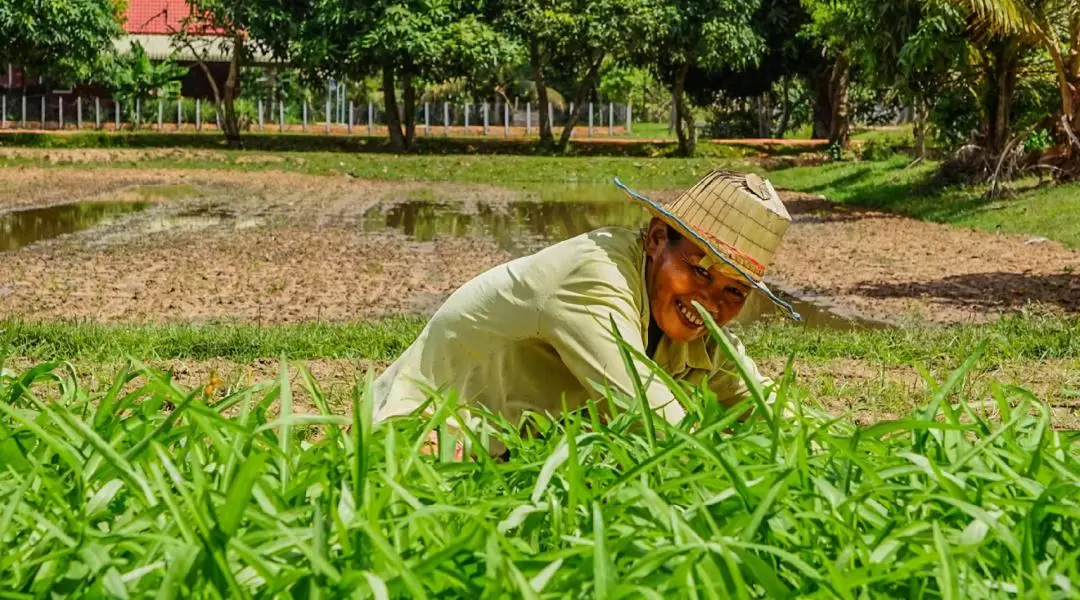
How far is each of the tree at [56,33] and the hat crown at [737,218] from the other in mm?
35960

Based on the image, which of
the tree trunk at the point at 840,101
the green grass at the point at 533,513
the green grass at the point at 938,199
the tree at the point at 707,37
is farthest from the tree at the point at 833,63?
the green grass at the point at 533,513

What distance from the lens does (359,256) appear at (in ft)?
43.3

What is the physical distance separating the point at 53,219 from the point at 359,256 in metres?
5.95

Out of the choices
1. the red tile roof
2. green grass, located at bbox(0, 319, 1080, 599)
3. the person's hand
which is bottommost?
the person's hand

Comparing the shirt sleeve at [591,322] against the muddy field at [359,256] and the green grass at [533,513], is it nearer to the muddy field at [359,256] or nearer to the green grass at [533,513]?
the green grass at [533,513]

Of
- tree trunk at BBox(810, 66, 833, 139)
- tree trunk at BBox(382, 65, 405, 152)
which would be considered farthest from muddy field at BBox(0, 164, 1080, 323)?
tree trunk at BBox(810, 66, 833, 139)

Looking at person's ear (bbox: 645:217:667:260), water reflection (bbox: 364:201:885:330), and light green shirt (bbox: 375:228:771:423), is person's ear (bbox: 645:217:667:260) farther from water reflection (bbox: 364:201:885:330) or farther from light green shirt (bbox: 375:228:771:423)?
water reflection (bbox: 364:201:885:330)

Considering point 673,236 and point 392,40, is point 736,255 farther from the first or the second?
point 392,40

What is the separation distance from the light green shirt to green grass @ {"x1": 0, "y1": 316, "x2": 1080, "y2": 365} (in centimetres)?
305

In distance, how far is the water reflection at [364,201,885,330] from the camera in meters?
16.1

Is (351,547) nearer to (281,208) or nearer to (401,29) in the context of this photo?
(281,208)

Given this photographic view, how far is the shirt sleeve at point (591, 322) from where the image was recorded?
10.3ft

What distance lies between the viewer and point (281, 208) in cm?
1977

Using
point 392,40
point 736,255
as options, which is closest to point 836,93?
point 392,40
